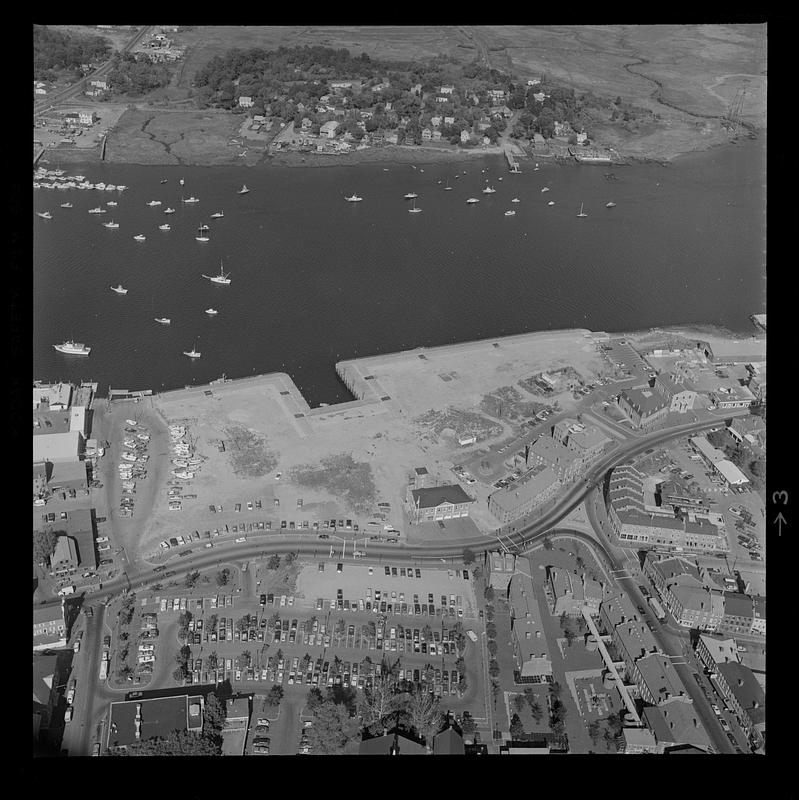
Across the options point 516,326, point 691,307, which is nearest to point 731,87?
point 691,307

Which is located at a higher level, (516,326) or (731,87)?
(731,87)

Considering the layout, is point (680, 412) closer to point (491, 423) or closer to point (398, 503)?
point (491, 423)

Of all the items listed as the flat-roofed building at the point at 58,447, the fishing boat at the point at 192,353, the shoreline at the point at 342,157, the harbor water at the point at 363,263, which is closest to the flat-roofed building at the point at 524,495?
the harbor water at the point at 363,263

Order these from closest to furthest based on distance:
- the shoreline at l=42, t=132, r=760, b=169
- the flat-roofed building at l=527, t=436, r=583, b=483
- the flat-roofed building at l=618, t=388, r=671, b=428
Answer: the flat-roofed building at l=527, t=436, r=583, b=483
the flat-roofed building at l=618, t=388, r=671, b=428
the shoreline at l=42, t=132, r=760, b=169

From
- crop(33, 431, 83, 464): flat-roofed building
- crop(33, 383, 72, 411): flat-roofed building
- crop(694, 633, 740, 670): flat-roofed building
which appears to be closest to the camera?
crop(694, 633, 740, 670): flat-roofed building

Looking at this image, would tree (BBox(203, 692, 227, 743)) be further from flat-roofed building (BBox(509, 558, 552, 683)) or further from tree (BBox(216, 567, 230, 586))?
flat-roofed building (BBox(509, 558, 552, 683))

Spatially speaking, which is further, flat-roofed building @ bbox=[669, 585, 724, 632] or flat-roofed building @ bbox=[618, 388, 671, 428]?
flat-roofed building @ bbox=[618, 388, 671, 428]

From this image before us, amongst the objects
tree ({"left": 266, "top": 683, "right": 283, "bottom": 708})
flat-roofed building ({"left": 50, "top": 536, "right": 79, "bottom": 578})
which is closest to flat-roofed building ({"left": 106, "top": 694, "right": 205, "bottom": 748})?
tree ({"left": 266, "top": 683, "right": 283, "bottom": 708})
